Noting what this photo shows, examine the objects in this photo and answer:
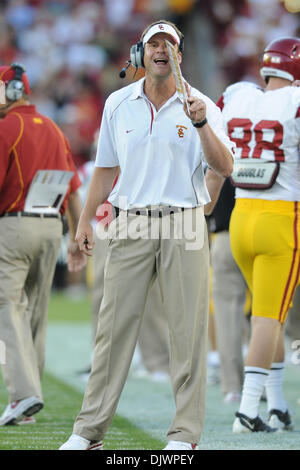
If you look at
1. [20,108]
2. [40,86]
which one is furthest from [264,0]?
[20,108]

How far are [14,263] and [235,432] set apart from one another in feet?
5.57

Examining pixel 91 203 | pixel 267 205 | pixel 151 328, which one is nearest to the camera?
pixel 91 203

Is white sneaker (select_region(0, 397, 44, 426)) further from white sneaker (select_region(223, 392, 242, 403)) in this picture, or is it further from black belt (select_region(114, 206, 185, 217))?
black belt (select_region(114, 206, 185, 217))

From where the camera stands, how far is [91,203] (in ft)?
14.8

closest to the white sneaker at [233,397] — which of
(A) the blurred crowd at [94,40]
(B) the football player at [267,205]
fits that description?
(B) the football player at [267,205]

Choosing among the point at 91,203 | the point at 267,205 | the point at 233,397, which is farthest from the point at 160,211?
the point at 233,397

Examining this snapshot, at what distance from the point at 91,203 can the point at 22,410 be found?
1764mm

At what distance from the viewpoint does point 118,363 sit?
4.36m

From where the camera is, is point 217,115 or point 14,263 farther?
point 14,263

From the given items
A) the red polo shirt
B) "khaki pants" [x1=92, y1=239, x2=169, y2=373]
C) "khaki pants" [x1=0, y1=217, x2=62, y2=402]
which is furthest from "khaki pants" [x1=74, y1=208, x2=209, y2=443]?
"khaki pants" [x1=92, y1=239, x2=169, y2=373]

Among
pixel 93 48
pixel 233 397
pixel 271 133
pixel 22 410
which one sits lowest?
pixel 233 397

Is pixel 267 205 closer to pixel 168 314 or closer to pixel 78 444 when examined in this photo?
pixel 168 314

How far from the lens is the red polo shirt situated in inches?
229
